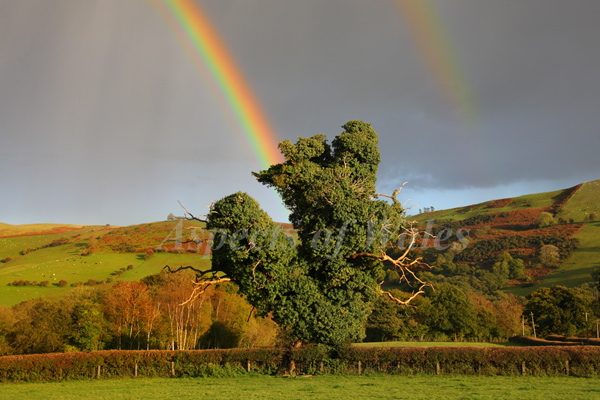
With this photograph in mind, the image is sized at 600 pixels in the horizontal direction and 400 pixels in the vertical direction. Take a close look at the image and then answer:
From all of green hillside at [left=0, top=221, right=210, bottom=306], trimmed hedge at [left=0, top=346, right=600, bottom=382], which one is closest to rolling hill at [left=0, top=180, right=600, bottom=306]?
green hillside at [left=0, top=221, right=210, bottom=306]

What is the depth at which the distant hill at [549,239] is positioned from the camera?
125 m

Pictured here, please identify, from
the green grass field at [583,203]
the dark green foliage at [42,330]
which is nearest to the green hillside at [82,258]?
the dark green foliage at [42,330]

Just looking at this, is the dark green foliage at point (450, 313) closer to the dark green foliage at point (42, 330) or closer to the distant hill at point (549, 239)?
the distant hill at point (549, 239)

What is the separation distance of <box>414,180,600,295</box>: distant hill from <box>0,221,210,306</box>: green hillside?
224ft

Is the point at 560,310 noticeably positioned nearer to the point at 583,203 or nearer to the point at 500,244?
the point at 500,244

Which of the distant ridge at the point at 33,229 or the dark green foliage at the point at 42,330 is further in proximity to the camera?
the distant ridge at the point at 33,229

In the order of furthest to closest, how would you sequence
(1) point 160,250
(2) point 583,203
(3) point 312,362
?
(2) point 583,203 → (1) point 160,250 → (3) point 312,362

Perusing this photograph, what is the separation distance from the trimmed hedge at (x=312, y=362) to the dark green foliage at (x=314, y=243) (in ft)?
6.05

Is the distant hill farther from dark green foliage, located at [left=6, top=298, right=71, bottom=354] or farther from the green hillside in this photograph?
dark green foliage, located at [left=6, top=298, right=71, bottom=354]

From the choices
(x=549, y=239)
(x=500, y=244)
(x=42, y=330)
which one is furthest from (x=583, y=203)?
(x=42, y=330)

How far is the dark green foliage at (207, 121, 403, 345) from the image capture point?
23.0 m

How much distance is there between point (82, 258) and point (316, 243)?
116m

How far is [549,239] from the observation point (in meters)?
151

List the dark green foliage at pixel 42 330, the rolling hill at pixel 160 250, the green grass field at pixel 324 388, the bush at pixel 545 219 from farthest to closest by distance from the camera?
the bush at pixel 545 219 → the rolling hill at pixel 160 250 → the dark green foliage at pixel 42 330 → the green grass field at pixel 324 388
